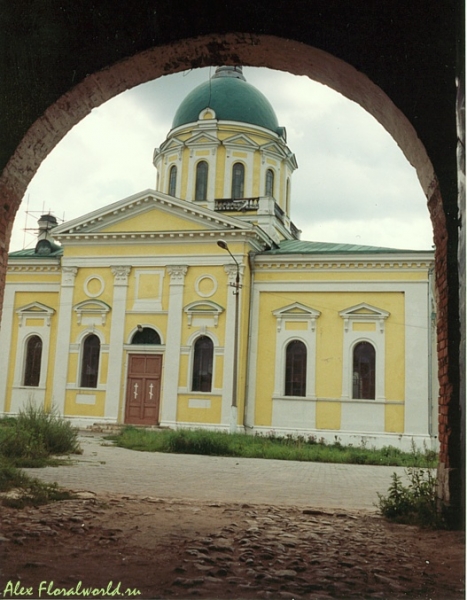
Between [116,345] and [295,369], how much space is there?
23.5 feet

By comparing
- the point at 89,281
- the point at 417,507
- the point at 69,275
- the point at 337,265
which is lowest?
the point at 417,507

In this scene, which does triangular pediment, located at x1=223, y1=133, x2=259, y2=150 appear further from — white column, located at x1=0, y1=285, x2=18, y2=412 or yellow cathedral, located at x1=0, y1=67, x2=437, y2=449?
white column, located at x1=0, y1=285, x2=18, y2=412

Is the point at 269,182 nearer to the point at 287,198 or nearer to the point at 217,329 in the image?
the point at 287,198

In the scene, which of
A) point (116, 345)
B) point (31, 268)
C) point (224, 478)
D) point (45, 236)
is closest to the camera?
point (224, 478)

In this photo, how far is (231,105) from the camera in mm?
31328

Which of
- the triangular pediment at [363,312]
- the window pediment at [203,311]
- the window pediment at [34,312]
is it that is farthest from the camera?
the window pediment at [34,312]

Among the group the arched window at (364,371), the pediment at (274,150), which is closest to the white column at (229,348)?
the arched window at (364,371)

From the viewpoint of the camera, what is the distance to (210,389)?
24703mm

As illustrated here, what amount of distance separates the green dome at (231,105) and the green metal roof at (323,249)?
22.0ft

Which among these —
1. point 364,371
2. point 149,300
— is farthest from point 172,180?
point 364,371

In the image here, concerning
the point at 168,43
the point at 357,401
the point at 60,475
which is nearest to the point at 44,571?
the point at 168,43

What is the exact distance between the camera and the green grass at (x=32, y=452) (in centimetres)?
750

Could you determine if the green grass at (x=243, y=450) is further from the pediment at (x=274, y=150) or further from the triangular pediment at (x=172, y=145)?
the triangular pediment at (x=172, y=145)

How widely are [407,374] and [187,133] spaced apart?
620 inches
